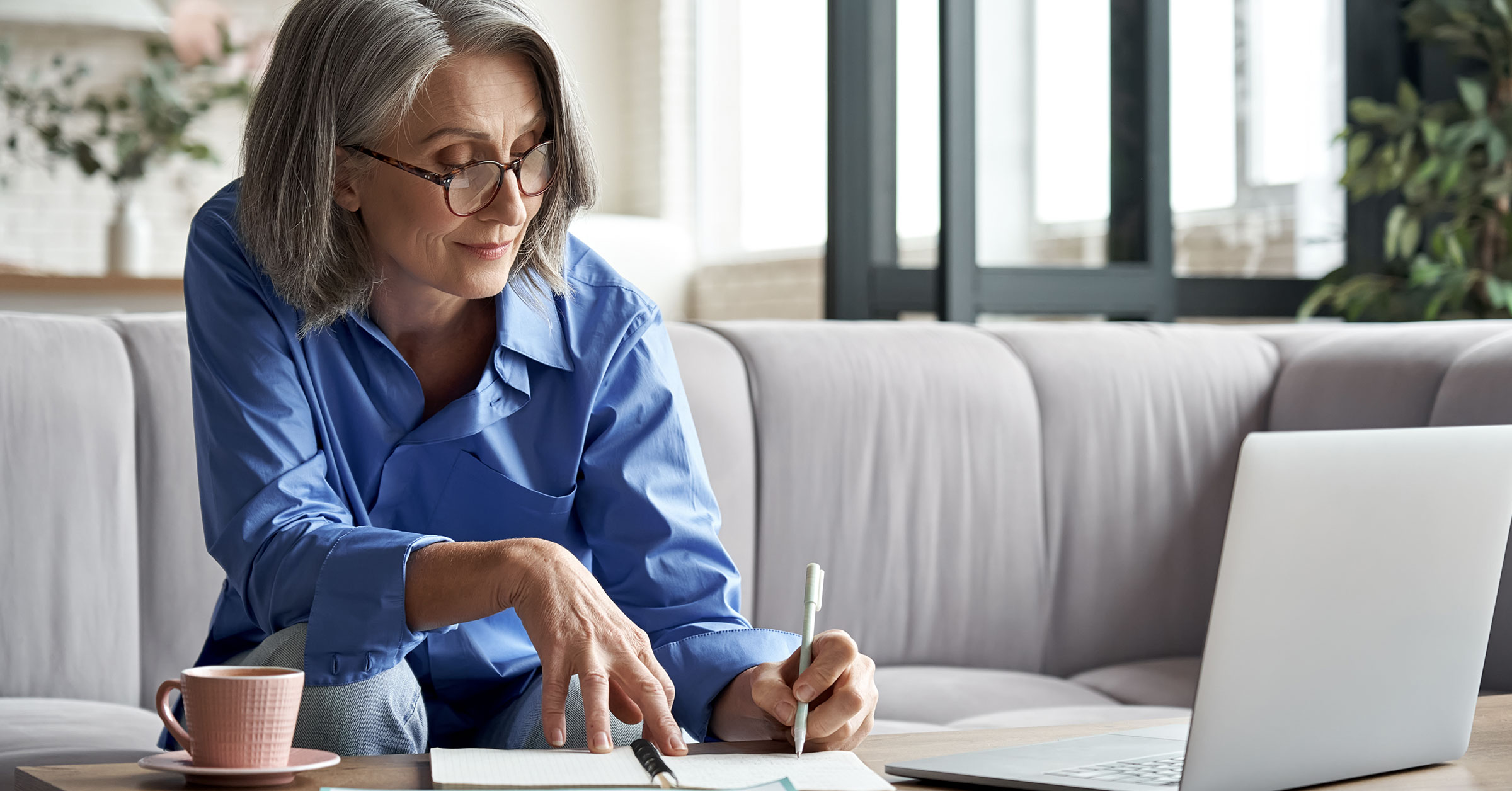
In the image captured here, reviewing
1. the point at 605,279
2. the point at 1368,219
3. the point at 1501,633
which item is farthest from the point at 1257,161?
the point at 605,279

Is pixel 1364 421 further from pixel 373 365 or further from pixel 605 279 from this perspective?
pixel 373 365

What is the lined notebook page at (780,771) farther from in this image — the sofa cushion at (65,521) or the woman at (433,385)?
the sofa cushion at (65,521)

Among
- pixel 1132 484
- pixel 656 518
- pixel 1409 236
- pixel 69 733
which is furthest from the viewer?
pixel 1409 236

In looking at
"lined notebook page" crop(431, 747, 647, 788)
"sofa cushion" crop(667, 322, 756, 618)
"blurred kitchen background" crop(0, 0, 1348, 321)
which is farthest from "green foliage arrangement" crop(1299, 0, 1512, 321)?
"lined notebook page" crop(431, 747, 647, 788)

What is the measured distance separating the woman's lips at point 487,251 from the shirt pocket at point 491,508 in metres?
0.17

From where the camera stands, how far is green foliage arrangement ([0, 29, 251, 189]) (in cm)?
576

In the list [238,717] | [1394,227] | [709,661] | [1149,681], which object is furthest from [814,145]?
[238,717]

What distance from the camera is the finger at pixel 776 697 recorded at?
106 centimetres

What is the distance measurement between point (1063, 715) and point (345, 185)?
1.09 metres

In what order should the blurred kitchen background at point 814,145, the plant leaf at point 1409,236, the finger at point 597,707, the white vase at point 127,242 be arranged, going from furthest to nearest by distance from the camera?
the white vase at point 127,242 < the plant leaf at point 1409,236 < the blurred kitchen background at point 814,145 < the finger at point 597,707

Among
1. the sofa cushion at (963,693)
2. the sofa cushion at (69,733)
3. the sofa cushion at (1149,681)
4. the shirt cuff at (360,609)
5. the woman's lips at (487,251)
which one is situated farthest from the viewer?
the sofa cushion at (1149,681)

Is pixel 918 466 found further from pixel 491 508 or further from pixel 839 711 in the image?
pixel 839 711

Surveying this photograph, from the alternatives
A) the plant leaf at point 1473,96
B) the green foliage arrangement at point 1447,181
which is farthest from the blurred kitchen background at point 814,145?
the plant leaf at point 1473,96

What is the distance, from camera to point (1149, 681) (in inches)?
85.9
